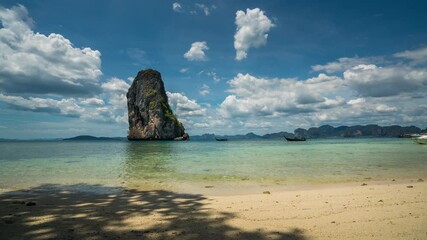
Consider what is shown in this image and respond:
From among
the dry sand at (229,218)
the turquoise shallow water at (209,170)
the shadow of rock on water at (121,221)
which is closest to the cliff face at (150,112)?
Answer: the turquoise shallow water at (209,170)

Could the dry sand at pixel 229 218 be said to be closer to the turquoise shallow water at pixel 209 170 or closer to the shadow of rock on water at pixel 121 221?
→ the shadow of rock on water at pixel 121 221

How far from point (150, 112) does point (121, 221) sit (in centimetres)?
16712

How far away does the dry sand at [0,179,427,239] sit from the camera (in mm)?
5660

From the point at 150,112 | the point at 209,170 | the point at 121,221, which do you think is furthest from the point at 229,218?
the point at 150,112

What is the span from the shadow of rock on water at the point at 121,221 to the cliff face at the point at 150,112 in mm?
159653

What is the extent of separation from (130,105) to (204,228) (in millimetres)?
187783

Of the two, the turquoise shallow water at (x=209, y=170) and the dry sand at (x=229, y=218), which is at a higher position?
the dry sand at (x=229, y=218)

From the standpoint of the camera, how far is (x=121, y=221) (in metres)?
6.66

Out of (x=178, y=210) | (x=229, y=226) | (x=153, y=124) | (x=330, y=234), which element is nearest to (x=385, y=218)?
(x=330, y=234)

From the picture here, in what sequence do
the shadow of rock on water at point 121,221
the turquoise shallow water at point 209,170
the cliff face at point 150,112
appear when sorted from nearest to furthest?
the shadow of rock on water at point 121,221, the turquoise shallow water at point 209,170, the cliff face at point 150,112

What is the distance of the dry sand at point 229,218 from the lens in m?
5.66

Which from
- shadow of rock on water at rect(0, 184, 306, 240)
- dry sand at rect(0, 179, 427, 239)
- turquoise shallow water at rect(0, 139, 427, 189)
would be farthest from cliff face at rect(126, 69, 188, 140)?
dry sand at rect(0, 179, 427, 239)

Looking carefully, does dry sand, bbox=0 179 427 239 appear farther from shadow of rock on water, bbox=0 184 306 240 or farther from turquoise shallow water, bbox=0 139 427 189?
turquoise shallow water, bbox=0 139 427 189

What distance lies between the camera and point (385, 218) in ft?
21.9
